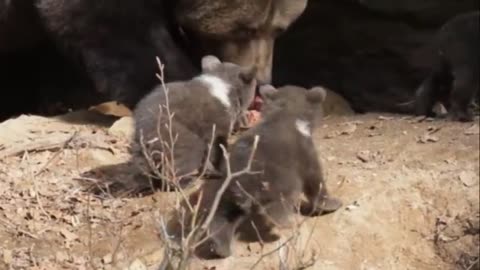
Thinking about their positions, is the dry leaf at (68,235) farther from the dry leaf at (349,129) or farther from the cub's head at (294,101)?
the dry leaf at (349,129)

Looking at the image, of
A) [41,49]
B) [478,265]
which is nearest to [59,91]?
[41,49]

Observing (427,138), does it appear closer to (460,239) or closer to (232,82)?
(460,239)

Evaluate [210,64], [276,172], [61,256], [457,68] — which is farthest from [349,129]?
[61,256]

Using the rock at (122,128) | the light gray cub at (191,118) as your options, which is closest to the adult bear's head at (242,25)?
the rock at (122,128)

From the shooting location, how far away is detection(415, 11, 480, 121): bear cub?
6.05 metres

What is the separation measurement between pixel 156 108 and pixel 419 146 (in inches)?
47.9

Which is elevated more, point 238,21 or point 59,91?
point 238,21

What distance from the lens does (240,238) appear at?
15.2ft

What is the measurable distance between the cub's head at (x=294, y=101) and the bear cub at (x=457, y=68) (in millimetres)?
1426

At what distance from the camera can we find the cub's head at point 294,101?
4.70 metres

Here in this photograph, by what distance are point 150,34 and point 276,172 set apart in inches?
71.9

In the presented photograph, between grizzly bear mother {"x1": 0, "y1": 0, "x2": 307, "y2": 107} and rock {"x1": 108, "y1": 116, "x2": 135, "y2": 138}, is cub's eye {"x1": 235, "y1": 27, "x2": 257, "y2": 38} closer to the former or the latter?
grizzly bear mother {"x1": 0, "y1": 0, "x2": 307, "y2": 107}

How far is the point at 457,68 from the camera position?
6.11 m

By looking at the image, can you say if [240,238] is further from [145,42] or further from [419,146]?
[145,42]
